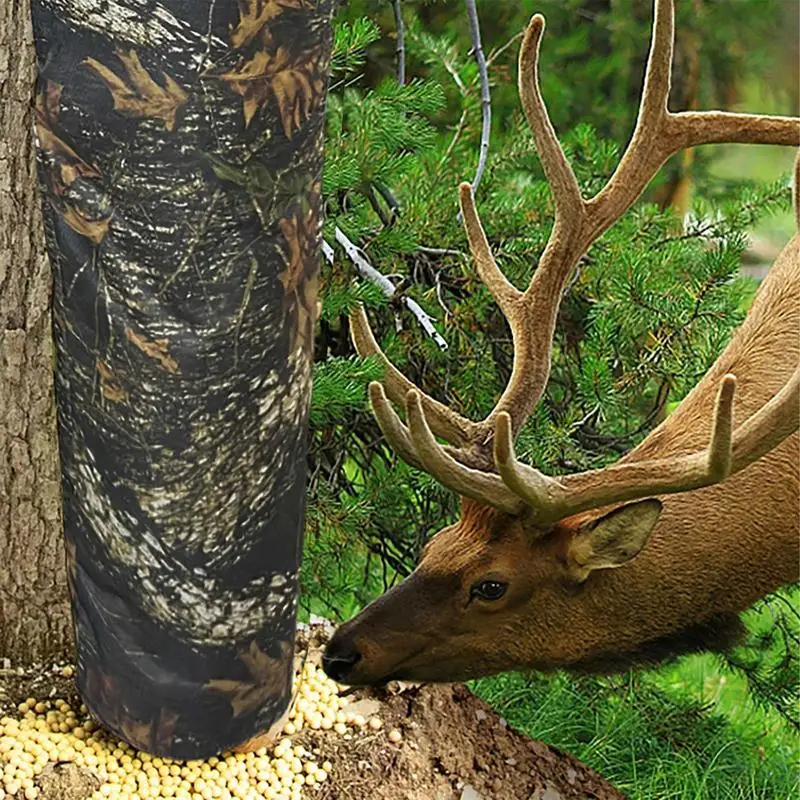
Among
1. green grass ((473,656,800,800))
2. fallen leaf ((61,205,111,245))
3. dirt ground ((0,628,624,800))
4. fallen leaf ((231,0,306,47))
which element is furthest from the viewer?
green grass ((473,656,800,800))

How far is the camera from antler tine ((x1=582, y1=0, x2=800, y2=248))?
2459 mm

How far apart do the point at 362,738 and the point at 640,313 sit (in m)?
0.95

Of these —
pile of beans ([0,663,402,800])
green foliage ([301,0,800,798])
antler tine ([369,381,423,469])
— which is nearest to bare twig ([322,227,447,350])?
green foliage ([301,0,800,798])

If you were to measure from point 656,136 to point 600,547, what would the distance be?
2.51 feet

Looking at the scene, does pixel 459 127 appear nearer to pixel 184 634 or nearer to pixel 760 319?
pixel 760 319

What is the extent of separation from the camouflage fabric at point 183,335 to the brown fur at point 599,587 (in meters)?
0.21

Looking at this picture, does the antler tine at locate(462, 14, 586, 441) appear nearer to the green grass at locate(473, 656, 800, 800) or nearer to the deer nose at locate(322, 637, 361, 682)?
the deer nose at locate(322, 637, 361, 682)

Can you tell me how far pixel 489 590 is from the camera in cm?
220

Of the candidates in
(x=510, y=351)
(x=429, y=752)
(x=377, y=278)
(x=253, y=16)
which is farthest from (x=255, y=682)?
(x=510, y=351)

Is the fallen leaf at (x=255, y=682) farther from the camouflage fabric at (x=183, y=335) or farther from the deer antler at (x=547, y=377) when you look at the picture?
the deer antler at (x=547, y=377)

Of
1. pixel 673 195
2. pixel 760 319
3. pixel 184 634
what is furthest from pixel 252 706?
pixel 673 195

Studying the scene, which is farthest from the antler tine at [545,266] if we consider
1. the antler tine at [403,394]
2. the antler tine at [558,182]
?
the antler tine at [403,394]

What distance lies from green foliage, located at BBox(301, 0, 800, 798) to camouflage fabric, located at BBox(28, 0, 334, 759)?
0.47 metres

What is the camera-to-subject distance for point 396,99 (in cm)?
266
